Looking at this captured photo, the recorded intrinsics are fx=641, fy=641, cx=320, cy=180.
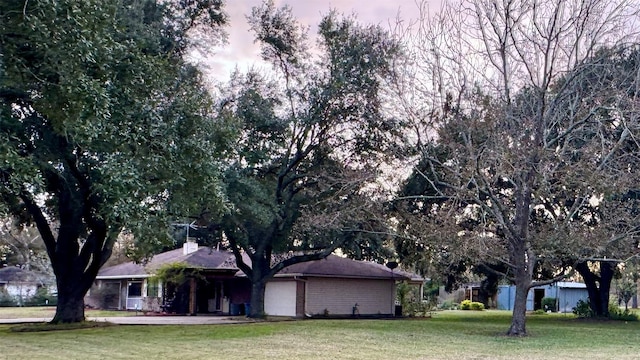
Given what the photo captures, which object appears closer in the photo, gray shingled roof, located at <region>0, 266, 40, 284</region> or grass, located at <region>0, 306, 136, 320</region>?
grass, located at <region>0, 306, 136, 320</region>

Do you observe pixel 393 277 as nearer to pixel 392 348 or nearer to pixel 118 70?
pixel 392 348

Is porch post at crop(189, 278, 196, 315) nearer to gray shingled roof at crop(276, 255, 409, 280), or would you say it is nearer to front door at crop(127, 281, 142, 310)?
front door at crop(127, 281, 142, 310)

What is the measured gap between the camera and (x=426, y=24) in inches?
789

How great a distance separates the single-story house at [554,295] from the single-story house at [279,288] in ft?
50.9

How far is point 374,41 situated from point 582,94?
25.1 ft

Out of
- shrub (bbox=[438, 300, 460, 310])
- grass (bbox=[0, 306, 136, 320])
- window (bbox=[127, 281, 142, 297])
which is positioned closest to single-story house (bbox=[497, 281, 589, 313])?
shrub (bbox=[438, 300, 460, 310])

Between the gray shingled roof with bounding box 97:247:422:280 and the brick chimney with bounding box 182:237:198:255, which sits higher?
the brick chimney with bounding box 182:237:198:255

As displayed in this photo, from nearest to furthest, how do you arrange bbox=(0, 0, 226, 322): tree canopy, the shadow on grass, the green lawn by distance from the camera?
bbox=(0, 0, 226, 322): tree canopy < the green lawn < the shadow on grass

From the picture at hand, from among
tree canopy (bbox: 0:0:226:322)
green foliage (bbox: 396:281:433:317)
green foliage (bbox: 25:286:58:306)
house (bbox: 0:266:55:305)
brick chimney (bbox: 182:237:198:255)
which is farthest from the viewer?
house (bbox: 0:266:55:305)

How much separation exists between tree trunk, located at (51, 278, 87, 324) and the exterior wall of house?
1056 cm

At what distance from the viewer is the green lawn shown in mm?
13391

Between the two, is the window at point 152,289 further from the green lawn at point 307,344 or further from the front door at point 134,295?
the green lawn at point 307,344

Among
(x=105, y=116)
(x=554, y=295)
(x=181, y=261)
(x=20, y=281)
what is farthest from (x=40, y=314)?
(x=554, y=295)

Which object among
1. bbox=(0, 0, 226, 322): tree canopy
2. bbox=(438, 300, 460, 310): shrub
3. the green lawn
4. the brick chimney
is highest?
bbox=(0, 0, 226, 322): tree canopy
